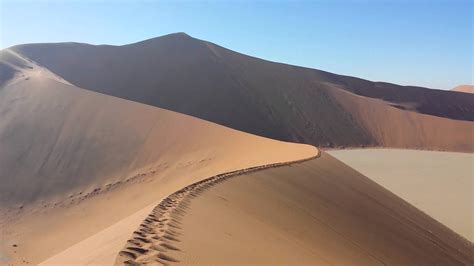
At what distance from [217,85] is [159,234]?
38.8 metres

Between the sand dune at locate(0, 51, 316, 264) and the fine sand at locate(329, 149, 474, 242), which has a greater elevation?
the sand dune at locate(0, 51, 316, 264)

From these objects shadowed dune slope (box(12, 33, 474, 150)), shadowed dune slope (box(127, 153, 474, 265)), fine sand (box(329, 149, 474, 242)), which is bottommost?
fine sand (box(329, 149, 474, 242))

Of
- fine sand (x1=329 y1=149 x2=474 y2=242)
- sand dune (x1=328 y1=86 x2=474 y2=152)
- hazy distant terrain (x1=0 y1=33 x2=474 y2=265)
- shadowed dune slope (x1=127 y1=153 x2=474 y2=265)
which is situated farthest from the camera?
sand dune (x1=328 y1=86 x2=474 y2=152)

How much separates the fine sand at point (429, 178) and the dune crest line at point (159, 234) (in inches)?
457

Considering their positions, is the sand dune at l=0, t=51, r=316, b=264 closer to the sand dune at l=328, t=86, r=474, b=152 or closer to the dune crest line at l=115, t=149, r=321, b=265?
the dune crest line at l=115, t=149, r=321, b=265

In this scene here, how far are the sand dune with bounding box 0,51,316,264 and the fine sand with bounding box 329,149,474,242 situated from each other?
6449 millimetres

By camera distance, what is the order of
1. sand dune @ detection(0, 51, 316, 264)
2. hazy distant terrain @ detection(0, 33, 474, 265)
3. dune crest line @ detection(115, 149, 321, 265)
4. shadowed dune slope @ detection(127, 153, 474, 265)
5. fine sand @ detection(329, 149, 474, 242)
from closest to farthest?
dune crest line @ detection(115, 149, 321, 265) → shadowed dune slope @ detection(127, 153, 474, 265) → hazy distant terrain @ detection(0, 33, 474, 265) → sand dune @ detection(0, 51, 316, 264) → fine sand @ detection(329, 149, 474, 242)

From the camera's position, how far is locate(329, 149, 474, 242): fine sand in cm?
1959

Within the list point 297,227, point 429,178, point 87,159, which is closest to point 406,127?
point 429,178

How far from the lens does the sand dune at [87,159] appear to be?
492 inches

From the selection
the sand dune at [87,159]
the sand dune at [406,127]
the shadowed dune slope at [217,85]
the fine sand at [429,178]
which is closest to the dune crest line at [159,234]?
the sand dune at [87,159]

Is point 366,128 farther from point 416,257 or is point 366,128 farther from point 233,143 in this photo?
point 416,257

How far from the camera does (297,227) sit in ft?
28.5

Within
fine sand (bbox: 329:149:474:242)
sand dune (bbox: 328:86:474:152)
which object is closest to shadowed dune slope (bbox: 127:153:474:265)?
fine sand (bbox: 329:149:474:242)
